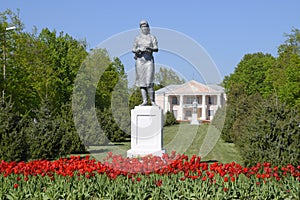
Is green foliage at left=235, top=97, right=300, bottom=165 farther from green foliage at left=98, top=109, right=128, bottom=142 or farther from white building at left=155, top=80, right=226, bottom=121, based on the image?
white building at left=155, top=80, right=226, bottom=121

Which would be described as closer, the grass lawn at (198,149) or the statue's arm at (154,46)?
the statue's arm at (154,46)

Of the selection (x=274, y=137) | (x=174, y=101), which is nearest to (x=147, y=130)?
(x=274, y=137)

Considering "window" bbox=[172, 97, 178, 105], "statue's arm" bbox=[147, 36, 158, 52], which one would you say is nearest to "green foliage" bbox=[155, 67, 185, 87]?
"statue's arm" bbox=[147, 36, 158, 52]

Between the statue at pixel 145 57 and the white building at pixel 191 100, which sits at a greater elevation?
the white building at pixel 191 100

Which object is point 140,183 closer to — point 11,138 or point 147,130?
point 147,130

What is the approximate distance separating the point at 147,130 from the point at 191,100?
51.9 metres

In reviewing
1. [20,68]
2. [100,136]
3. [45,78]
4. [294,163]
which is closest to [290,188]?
[294,163]

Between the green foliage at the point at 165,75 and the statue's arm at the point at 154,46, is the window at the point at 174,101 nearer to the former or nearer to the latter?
the green foliage at the point at 165,75

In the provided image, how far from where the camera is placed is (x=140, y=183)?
5.93 m

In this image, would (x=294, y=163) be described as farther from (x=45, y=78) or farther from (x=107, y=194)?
(x=45, y=78)

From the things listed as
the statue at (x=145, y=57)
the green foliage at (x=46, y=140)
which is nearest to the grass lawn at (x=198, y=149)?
the green foliage at (x=46, y=140)

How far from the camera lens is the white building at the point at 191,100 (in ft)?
198

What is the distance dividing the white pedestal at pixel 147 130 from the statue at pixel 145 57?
0.41 m

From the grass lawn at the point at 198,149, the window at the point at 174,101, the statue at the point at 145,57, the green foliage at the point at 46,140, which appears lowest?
the grass lawn at the point at 198,149
